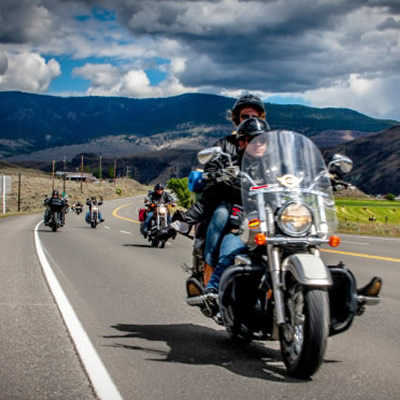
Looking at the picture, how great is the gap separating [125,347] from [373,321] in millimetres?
3007

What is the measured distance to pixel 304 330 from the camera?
4375 millimetres

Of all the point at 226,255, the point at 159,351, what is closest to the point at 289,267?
the point at 226,255

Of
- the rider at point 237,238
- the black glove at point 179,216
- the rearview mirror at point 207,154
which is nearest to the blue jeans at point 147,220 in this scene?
the black glove at point 179,216

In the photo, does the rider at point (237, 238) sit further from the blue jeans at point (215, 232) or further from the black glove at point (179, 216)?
the black glove at point (179, 216)

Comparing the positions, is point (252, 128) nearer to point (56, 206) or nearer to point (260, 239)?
point (260, 239)

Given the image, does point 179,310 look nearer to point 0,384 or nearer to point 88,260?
point 0,384

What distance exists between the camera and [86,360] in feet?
17.9

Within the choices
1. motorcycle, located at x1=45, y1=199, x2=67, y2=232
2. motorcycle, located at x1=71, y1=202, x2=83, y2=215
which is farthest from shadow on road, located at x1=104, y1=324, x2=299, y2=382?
motorcycle, located at x1=71, y1=202, x2=83, y2=215

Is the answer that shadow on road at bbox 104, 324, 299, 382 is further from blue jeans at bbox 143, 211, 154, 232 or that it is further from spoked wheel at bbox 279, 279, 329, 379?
blue jeans at bbox 143, 211, 154, 232

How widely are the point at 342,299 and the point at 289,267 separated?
59 centimetres

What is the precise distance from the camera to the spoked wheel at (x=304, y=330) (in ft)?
14.2

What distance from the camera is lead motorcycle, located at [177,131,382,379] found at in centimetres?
445

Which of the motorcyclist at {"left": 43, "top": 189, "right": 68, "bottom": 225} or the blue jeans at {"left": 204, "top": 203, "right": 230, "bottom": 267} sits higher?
the blue jeans at {"left": 204, "top": 203, "right": 230, "bottom": 267}

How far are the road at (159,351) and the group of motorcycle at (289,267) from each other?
316mm
